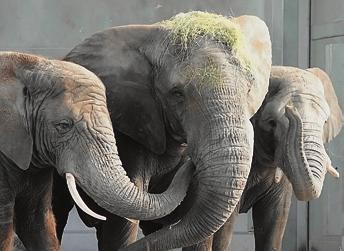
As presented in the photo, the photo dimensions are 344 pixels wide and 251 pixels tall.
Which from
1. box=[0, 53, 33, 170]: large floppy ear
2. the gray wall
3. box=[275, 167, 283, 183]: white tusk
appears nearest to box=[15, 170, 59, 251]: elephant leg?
box=[0, 53, 33, 170]: large floppy ear

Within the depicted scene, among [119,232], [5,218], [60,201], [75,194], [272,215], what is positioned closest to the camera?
[75,194]

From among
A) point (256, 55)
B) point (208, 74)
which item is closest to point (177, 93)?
point (208, 74)

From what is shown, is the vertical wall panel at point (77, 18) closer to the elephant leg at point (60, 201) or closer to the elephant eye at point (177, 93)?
the elephant leg at point (60, 201)

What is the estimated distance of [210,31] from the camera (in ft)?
19.0

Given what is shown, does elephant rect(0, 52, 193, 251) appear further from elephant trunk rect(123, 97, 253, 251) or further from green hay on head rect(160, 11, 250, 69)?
green hay on head rect(160, 11, 250, 69)

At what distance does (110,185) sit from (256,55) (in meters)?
1.18

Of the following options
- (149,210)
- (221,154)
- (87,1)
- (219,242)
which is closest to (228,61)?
(221,154)

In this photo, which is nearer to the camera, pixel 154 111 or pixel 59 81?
pixel 59 81

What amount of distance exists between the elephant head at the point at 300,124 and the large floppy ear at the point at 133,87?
59 centimetres

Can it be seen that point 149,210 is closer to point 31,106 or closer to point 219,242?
point 31,106

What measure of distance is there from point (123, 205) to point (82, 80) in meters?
0.59

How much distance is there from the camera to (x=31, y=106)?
215 inches

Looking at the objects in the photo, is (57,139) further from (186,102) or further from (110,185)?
(186,102)

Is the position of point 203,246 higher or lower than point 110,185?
lower
